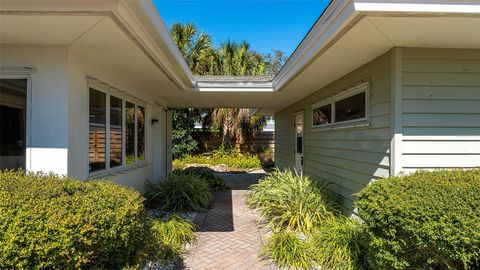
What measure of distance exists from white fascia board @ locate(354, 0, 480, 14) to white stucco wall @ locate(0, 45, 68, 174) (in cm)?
331

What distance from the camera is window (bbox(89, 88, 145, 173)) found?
15.6ft

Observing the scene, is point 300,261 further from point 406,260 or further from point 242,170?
point 242,170

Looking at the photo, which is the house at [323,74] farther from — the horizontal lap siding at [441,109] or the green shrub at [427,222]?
the green shrub at [427,222]

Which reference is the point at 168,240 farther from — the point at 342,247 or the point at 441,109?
the point at 441,109

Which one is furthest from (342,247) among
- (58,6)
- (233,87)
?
(233,87)

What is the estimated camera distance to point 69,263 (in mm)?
2371

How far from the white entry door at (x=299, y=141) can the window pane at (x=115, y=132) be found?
475cm

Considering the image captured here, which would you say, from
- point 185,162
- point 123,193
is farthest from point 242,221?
point 185,162

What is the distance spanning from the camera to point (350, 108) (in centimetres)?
539

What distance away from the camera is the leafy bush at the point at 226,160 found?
16.2m

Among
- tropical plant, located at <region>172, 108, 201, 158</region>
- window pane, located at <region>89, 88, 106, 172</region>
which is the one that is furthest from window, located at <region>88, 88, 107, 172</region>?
tropical plant, located at <region>172, 108, 201, 158</region>

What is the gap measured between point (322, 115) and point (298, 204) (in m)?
2.40

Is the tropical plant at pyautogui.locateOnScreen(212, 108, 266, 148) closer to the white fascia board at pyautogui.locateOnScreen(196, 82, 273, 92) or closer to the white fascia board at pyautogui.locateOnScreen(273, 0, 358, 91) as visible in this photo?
the white fascia board at pyautogui.locateOnScreen(196, 82, 273, 92)

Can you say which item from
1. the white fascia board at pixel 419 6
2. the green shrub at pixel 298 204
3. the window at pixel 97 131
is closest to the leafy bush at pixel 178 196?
the green shrub at pixel 298 204
